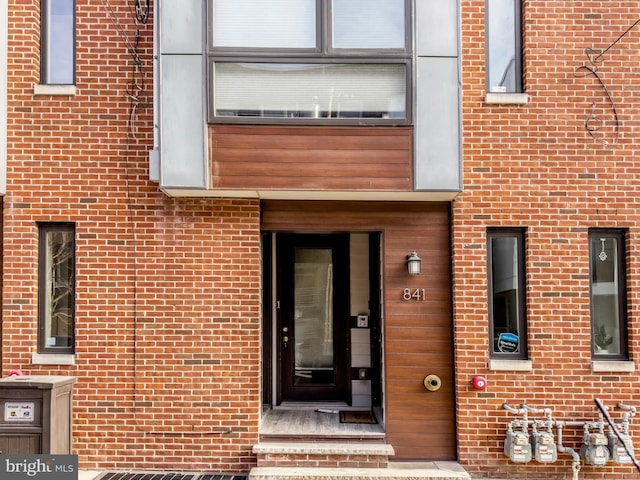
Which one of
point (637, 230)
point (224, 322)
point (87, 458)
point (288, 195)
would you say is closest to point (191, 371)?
point (224, 322)

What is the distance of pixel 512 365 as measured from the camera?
5961 millimetres

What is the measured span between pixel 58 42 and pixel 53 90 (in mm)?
677

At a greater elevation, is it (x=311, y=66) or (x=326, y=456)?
(x=311, y=66)

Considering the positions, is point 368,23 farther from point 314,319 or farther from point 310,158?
point 314,319

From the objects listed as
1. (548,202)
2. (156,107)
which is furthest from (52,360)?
→ (548,202)

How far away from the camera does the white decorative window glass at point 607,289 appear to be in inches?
241

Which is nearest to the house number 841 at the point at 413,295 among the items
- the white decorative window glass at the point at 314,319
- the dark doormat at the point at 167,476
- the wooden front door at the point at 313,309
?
the wooden front door at the point at 313,309

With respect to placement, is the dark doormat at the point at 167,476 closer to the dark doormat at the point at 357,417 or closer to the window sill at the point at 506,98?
the dark doormat at the point at 357,417

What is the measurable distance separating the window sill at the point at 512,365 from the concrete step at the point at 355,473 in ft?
3.91

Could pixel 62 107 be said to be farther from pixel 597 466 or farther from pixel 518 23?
pixel 597 466

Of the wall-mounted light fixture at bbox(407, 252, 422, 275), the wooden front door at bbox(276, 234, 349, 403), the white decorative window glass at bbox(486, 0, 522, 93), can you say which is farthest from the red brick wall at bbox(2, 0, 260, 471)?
the white decorative window glass at bbox(486, 0, 522, 93)

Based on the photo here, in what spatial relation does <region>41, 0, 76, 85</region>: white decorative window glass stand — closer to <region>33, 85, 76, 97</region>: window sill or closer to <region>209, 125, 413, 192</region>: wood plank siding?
<region>33, 85, 76, 97</region>: window sill

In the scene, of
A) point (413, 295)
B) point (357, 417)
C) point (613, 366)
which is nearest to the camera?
point (613, 366)

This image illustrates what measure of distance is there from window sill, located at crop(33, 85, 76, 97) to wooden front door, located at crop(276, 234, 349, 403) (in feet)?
10.8
